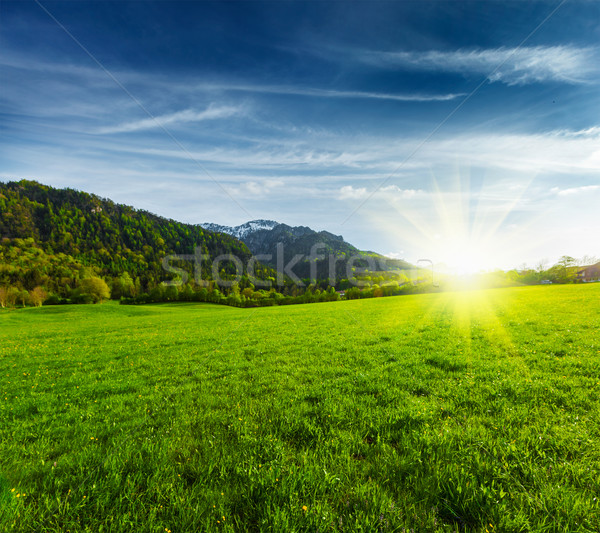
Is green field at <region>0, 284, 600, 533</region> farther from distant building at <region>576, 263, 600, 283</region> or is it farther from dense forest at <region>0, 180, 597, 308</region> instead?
distant building at <region>576, 263, 600, 283</region>

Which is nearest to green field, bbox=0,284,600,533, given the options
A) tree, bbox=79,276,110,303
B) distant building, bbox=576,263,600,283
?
tree, bbox=79,276,110,303

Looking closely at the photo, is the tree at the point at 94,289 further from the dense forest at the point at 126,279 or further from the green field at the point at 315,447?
the green field at the point at 315,447

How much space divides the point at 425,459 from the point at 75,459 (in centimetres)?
565

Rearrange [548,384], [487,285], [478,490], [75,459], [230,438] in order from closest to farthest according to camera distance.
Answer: [478,490]
[75,459]
[230,438]
[548,384]
[487,285]

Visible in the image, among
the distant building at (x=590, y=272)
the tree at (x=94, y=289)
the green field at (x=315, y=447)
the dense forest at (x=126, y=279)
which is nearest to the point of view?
the green field at (x=315, y=447)

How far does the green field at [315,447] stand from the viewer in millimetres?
2941

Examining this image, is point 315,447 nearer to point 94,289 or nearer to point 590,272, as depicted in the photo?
point 94,289

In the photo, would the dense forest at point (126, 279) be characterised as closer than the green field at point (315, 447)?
No

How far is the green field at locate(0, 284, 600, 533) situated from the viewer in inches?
116

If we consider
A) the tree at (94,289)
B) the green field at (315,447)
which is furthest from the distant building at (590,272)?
the tree at (94,289)

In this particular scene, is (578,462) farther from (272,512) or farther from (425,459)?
(272,512)

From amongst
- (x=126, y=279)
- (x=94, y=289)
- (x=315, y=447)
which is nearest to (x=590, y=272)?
(x=315, y=447)

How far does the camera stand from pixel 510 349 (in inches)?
373

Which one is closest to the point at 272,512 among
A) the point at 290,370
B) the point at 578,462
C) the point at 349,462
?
the point at 349,462
